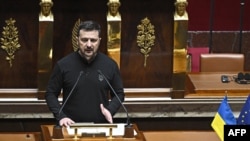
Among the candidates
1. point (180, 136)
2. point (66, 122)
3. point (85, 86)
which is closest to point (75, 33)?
point (85, 86)

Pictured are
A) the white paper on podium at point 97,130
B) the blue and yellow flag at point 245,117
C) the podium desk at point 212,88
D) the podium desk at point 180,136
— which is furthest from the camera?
the podium desk at point 212,88

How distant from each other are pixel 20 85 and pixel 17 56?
181mm

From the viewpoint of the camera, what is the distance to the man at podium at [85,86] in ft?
12.8

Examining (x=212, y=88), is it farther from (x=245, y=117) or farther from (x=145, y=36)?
(x=245, y=117)

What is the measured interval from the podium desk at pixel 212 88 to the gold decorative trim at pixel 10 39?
1104mm

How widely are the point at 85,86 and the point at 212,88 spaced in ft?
4.02

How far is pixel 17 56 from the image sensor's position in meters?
4.64

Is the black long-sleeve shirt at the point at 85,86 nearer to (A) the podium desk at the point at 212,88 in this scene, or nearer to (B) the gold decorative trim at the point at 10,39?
(B) the gold decorative trim at the point at 10,39

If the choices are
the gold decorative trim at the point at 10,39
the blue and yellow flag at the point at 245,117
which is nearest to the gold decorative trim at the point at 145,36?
the gold decorative trim at the point at 10,39

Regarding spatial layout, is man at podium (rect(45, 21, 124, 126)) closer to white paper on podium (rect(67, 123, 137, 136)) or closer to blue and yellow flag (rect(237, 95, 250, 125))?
white paper on podium (rect(67, 123, 137, 136))

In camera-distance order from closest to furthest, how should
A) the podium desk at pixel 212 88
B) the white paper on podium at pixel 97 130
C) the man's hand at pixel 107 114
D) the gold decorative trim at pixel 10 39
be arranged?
the white paper on podium at pixel 97 130 → the man's hand at pixel 107 114 → the gold decorative trim at pixel 10 39 → the podium desk at pixel 212 88

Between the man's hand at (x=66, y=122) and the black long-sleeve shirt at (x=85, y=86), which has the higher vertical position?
the black long-sleeve shirt at (x=85, y=86)

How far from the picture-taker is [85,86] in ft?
12.8

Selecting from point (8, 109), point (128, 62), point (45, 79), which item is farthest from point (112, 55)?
point (8, 109)
